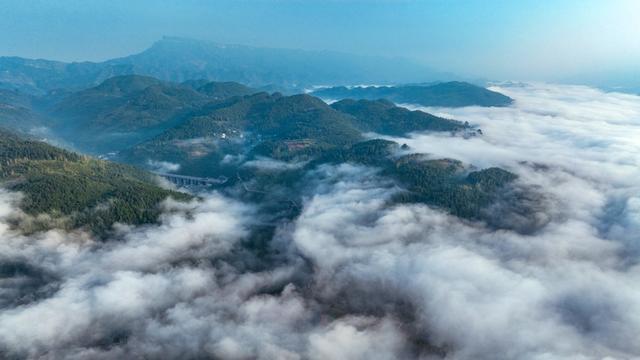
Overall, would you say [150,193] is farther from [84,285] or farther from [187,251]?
[84,285]

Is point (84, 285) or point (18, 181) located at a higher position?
point (18, 181)

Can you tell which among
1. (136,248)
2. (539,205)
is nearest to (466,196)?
(539,205)

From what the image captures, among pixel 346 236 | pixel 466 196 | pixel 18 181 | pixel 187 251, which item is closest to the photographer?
pixel 187 251

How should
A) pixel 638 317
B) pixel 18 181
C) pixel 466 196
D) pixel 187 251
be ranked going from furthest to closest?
pixel 466 196
pixel 18 181
pixel 187 251
pixel 638 317

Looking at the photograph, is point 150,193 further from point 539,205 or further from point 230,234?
point 539,205

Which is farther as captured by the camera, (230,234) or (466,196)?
(466,196)

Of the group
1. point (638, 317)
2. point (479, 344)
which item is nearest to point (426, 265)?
point (479, 344)
